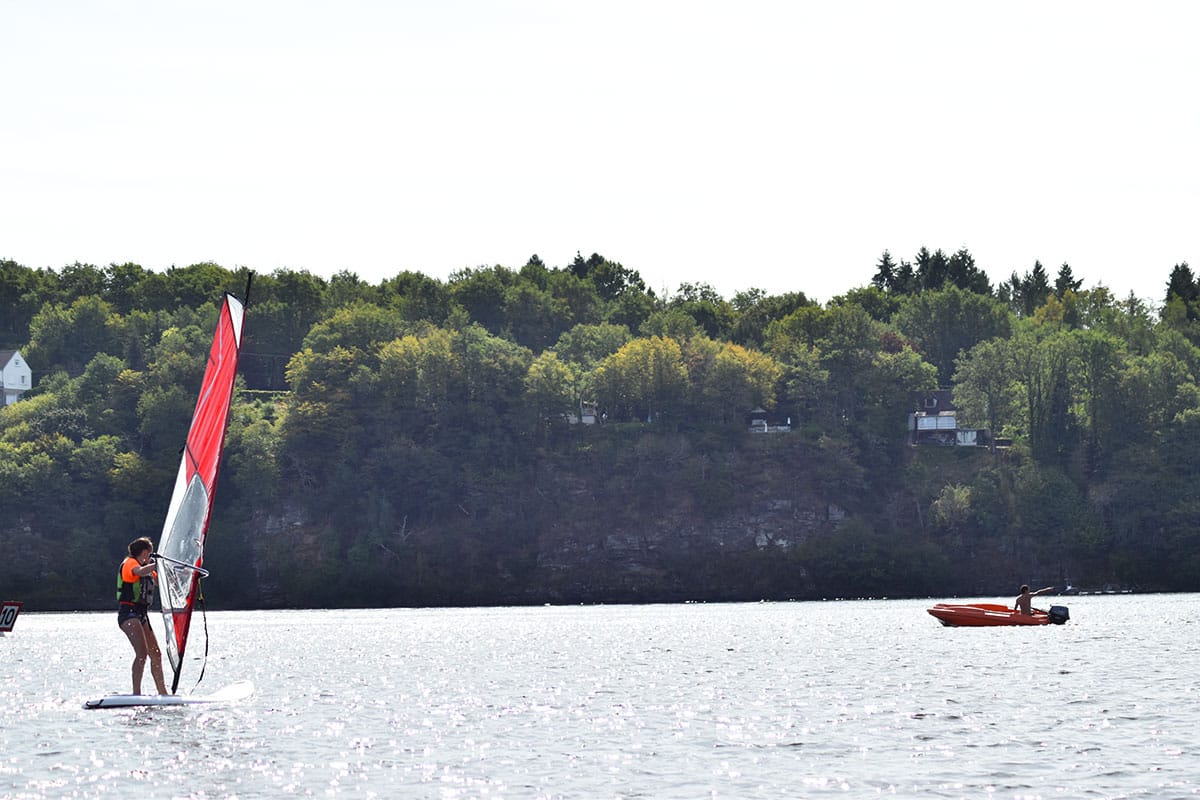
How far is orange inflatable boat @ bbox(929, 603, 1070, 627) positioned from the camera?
2771 inches

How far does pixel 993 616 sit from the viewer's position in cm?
7131

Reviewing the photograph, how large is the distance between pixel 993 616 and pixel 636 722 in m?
41.1

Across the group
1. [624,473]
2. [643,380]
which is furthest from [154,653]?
[643,380]

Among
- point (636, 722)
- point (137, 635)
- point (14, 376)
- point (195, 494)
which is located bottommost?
point (636, 722)

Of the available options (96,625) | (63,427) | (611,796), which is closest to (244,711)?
(611,796)

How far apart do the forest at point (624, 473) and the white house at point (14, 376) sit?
13.5 metres

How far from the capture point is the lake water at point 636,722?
81.7ft

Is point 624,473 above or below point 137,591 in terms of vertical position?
above

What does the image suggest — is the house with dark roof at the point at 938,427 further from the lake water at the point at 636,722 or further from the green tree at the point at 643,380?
the lake water at the point at 636,722

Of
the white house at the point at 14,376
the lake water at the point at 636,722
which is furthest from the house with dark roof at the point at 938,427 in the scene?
the lake water at the point at 636,722

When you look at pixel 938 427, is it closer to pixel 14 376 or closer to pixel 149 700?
pixel 14 376

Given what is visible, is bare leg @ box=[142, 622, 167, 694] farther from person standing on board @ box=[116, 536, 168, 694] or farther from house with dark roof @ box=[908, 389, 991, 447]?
house with dark roof @ box=[908, 389, 991, 447]

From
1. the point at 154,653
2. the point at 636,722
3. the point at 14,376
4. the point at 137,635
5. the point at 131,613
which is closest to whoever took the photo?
the point at 131,613

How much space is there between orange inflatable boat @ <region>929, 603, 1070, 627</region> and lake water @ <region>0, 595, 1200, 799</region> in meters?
6.32
